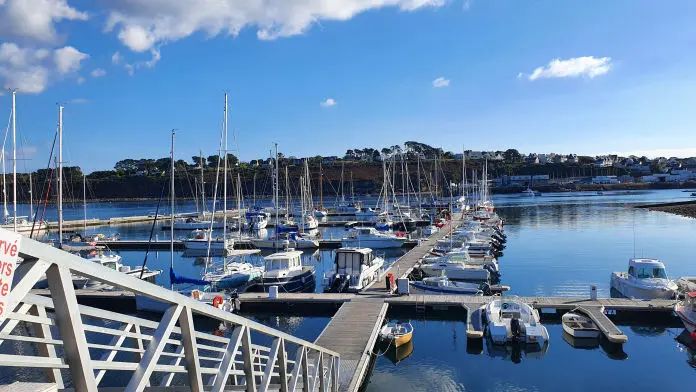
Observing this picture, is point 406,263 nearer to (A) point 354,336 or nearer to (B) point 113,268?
(A) point 354,336

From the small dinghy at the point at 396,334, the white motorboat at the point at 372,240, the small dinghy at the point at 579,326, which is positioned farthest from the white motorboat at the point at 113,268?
the small dinghy at the point at 579,326

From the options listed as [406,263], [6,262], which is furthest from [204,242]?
[6,262]

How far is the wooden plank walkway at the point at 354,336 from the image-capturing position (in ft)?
51.1

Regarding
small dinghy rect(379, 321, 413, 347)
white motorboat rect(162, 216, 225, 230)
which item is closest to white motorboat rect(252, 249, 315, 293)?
small dinghy rect(379, 321, 413, 347)

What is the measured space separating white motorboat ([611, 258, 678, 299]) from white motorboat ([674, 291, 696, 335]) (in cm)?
389

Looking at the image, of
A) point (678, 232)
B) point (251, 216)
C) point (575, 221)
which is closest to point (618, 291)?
point (678, 232)

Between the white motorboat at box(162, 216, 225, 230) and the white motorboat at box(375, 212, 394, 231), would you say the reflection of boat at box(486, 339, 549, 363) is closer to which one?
the white motorboat at box(375, 212, 394, 231)

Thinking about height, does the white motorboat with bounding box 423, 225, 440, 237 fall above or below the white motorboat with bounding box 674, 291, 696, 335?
above

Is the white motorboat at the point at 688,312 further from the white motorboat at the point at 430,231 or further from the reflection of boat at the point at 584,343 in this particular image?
the white motorboat at the point at 430,231

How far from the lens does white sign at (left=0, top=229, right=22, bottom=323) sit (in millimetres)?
2629

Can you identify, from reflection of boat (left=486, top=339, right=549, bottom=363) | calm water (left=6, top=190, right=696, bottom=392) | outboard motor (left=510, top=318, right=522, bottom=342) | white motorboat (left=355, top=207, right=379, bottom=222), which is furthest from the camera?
white motorboat (left=355, top=207, right=379, bottom=222)

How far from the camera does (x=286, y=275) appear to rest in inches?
1180

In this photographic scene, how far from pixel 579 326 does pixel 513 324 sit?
10.3 ft

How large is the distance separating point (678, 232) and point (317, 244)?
4380 centimetres
